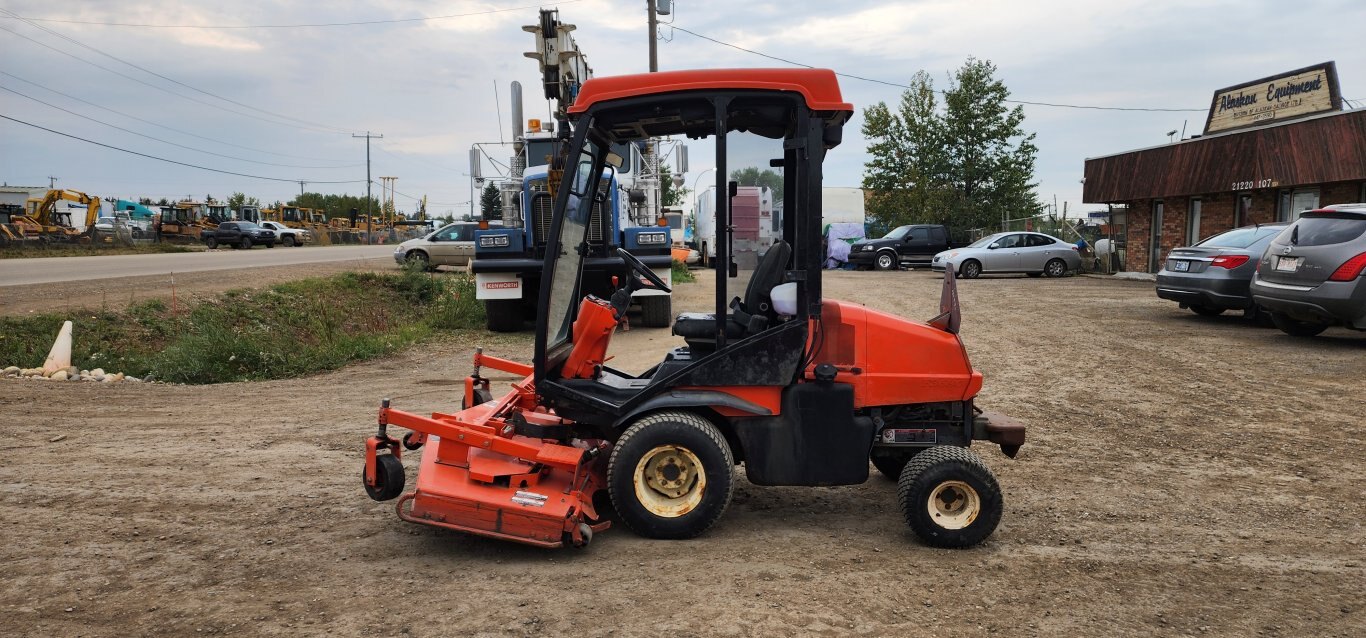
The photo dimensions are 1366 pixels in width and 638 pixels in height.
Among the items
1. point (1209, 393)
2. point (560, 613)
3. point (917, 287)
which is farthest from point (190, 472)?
point (917, 287)

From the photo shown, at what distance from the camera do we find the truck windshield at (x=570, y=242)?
468 centimetres

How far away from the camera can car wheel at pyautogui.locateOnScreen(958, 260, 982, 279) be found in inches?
973

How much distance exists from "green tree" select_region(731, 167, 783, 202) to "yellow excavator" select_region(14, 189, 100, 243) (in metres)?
36.4

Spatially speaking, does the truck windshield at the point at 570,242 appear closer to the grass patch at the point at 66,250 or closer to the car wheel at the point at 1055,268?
the car wheel at the point at 1055,268

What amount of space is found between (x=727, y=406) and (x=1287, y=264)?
9416 millimetres

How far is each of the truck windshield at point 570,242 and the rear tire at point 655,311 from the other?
8514 millimetres

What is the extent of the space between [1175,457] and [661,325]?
869 cm

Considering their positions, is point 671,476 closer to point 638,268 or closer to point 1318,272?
point 638,268

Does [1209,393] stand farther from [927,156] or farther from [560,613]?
[927,156]

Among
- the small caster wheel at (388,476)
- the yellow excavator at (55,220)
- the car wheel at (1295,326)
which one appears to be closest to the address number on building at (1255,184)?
the car wheel at (1295,326)

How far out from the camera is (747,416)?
4.57 m

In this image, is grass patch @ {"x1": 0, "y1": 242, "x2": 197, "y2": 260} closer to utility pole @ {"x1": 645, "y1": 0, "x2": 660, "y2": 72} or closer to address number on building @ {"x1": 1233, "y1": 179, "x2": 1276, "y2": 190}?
utility pole @ {"x1": 645, "y1": 0, "x2": 660, "y2": 72}

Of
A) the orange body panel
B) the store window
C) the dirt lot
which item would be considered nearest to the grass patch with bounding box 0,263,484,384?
the dirt lot

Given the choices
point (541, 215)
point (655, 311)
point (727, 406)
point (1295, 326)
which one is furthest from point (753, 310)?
point (1295, 326)
